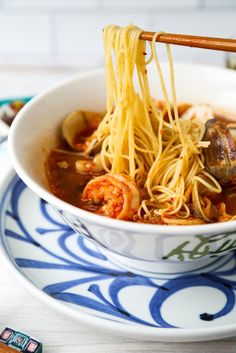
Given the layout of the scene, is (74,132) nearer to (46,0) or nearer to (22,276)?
(22,276)

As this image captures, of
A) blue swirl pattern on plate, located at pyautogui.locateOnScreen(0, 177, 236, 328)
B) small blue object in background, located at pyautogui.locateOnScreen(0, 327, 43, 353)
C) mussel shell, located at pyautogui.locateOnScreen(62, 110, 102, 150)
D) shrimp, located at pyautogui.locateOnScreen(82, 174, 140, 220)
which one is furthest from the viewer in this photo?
mussel shell, located at pyautogui.locateOnScreen(62, 110, 102, 150)

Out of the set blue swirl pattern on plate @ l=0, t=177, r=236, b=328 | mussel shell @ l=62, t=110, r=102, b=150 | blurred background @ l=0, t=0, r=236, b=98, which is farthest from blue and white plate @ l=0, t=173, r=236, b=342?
blurred background @ l=0, t=0, r=236, b=98

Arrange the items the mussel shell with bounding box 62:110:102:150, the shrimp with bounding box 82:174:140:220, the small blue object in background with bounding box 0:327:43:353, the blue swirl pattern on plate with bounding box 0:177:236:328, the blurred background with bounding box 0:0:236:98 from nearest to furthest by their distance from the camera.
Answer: the small blue object in background with bounding box 0:327:43:353
the blue swirl pattern on plate with bounding box 0:177:236:328
the shrimp with bounding box 82:174:140:220
the mussel shell with bounding box 62:110:102:150
the blurred background with bounding box 0:0:236:98

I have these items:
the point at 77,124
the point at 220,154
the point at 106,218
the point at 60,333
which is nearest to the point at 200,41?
the point at 220,154

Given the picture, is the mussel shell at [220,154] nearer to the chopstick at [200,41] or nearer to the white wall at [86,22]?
the chopstick at [200,41]

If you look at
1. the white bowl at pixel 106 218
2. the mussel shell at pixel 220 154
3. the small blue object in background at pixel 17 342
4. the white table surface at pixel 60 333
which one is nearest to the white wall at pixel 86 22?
the white bowl at pixel 106 218

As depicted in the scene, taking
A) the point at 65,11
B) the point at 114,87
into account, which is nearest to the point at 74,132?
the point at 114,87

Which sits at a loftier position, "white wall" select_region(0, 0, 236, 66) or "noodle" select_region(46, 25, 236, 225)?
"white wall" select_region(0, 0, 236, 66)

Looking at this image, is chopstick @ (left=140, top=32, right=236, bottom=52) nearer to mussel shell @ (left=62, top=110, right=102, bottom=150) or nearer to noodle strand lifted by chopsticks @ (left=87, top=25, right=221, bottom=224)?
noodle strand lifted by chopsticks @ (left=87, top=25, right=221, bottom=224)
